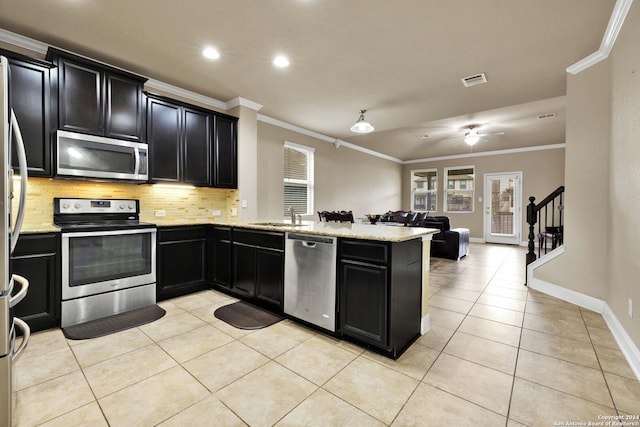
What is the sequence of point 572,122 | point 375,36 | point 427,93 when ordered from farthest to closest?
1. point 427,93
2. point 572,122
3. point 375,36

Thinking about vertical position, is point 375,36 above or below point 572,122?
→ above

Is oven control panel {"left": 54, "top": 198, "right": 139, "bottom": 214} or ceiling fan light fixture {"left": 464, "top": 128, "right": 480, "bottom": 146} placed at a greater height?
ceiling fan light fixture {"left": 464, "top": 128, "right": 480, "bottom": 146}

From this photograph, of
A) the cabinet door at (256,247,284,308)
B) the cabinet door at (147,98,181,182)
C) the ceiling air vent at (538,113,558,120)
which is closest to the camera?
the cabinet door at (256,247,284,308)

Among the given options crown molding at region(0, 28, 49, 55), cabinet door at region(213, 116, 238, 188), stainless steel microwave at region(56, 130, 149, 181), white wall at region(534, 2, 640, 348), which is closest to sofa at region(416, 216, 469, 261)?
white wall at region(534, 2, 640, 348)

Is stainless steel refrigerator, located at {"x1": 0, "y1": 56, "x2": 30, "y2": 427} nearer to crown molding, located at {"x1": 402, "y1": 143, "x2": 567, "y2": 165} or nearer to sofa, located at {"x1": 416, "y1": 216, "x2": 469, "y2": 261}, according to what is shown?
sofa, located at {"x1": 416, "y1": 216, "x2": 469, "y2": 261}

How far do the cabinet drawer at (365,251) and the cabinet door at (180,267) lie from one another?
217 centimetres

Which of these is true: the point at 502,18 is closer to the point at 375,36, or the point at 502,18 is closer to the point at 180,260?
the point at 375,36

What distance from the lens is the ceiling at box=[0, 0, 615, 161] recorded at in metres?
2.34

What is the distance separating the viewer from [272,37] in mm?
2744

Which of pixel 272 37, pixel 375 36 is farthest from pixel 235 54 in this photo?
pixel 375 36

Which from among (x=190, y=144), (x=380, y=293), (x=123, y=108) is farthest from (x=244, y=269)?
(x=123, y=108)

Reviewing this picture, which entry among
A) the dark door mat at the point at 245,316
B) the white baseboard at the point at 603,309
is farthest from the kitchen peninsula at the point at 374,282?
the white baseboard at the point at 603,309

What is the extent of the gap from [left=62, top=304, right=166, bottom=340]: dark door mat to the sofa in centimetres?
490

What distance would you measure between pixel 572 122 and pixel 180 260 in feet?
16.3
